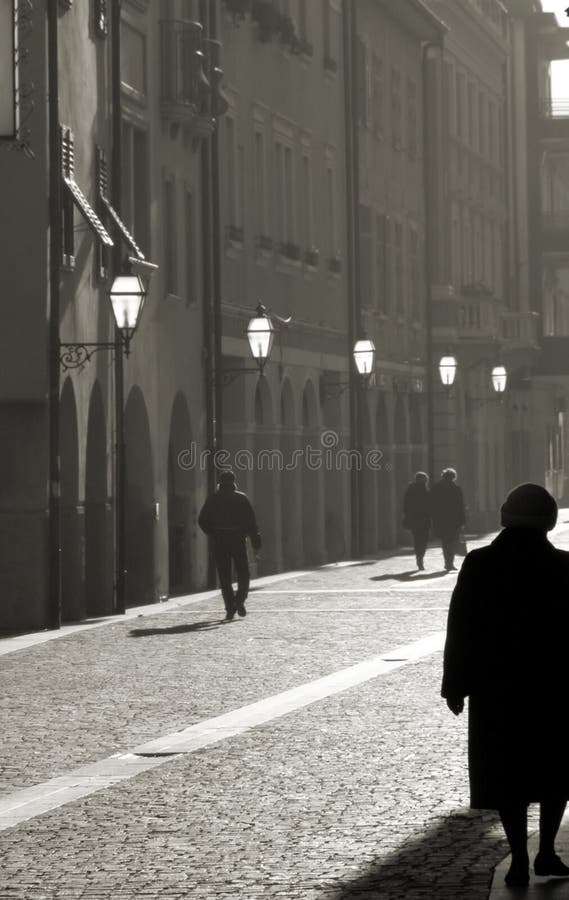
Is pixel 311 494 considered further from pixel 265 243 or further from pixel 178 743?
pixel 178 743

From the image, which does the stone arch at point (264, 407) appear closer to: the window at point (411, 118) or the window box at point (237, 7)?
the window box at point (237, 7)

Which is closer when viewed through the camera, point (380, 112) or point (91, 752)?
point (91, 752)

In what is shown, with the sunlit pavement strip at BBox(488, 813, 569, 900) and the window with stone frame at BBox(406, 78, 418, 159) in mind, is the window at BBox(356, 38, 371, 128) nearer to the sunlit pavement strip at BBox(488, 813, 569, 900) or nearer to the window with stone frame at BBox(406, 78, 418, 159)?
the window with stone frame at BBox(406, 78, 418, 159)

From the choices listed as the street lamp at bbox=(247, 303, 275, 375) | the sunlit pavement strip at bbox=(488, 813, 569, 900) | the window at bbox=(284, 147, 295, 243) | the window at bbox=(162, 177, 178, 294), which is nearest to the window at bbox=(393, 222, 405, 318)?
the window at bbox=(284, 147, 295, 243)

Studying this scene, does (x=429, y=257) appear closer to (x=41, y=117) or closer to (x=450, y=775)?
(x=41, y=117)

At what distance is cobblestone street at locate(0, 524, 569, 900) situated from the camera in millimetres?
9055

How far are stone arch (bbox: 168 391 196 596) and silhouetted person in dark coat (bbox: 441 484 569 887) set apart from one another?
78.7 ft

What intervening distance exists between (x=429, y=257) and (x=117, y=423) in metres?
26.7

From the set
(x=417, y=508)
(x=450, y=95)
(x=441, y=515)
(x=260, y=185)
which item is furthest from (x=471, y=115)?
(x=441, y=515)

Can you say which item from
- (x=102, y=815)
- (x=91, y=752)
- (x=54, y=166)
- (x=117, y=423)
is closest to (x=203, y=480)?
(x=117, y=423)

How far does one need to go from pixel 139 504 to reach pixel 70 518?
422 centimetres

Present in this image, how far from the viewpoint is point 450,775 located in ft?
39.5

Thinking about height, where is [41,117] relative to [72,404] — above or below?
above

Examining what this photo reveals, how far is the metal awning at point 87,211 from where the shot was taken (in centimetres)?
2591
